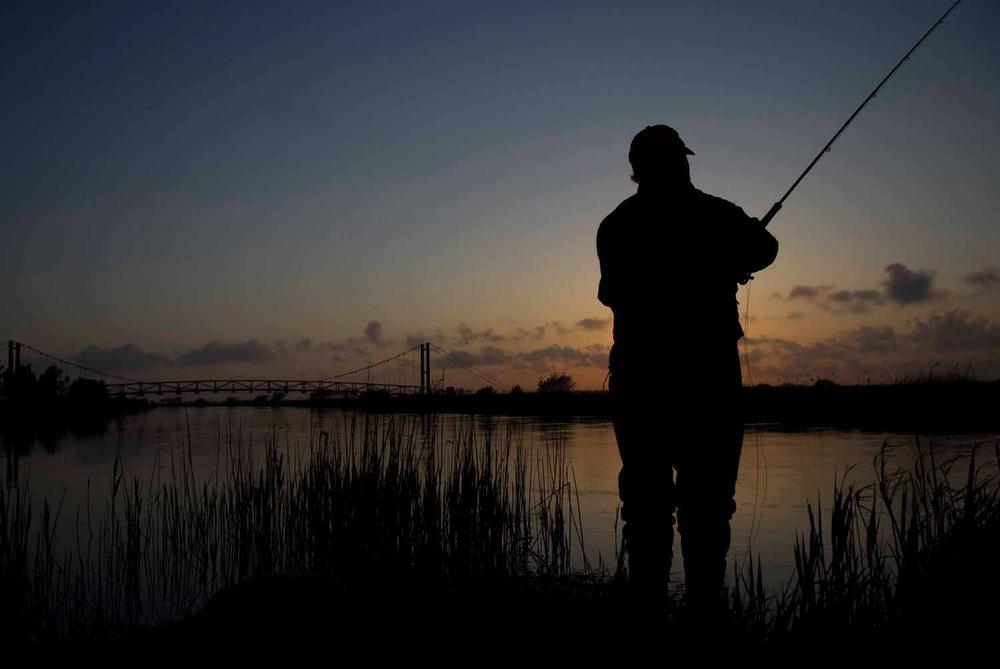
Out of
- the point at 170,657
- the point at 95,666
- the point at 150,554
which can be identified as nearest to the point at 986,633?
the point at 170,657

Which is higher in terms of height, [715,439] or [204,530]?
[715,439]

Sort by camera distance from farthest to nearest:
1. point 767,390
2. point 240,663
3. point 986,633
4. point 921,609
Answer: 1. point 767,390
2. point 921,609
3. point 986,633
4. point 240,663

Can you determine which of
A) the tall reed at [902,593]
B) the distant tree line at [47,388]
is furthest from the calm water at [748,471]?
the distant tree line at [47,388]

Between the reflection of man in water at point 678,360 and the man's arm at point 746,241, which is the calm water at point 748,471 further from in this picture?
the man's arm at point 746,241

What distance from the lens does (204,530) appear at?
7578 mm

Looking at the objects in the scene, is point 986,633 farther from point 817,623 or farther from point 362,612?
point 362,612

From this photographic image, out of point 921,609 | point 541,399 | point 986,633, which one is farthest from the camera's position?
point 541,399

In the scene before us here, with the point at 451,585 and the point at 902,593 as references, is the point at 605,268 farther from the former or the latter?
the point at 451,585

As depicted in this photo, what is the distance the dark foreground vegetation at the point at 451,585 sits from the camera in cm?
322

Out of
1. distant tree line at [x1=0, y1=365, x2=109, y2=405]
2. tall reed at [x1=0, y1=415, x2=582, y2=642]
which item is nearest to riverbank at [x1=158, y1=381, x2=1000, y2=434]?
tall reed at [x1=0, y1=415, x2=582, y2=642]

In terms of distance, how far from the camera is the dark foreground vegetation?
10.6 ft

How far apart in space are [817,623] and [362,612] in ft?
7.18

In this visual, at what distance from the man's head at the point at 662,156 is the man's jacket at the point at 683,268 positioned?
57 mm

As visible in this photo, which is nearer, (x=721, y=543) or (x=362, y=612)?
(x=721, y=543)
